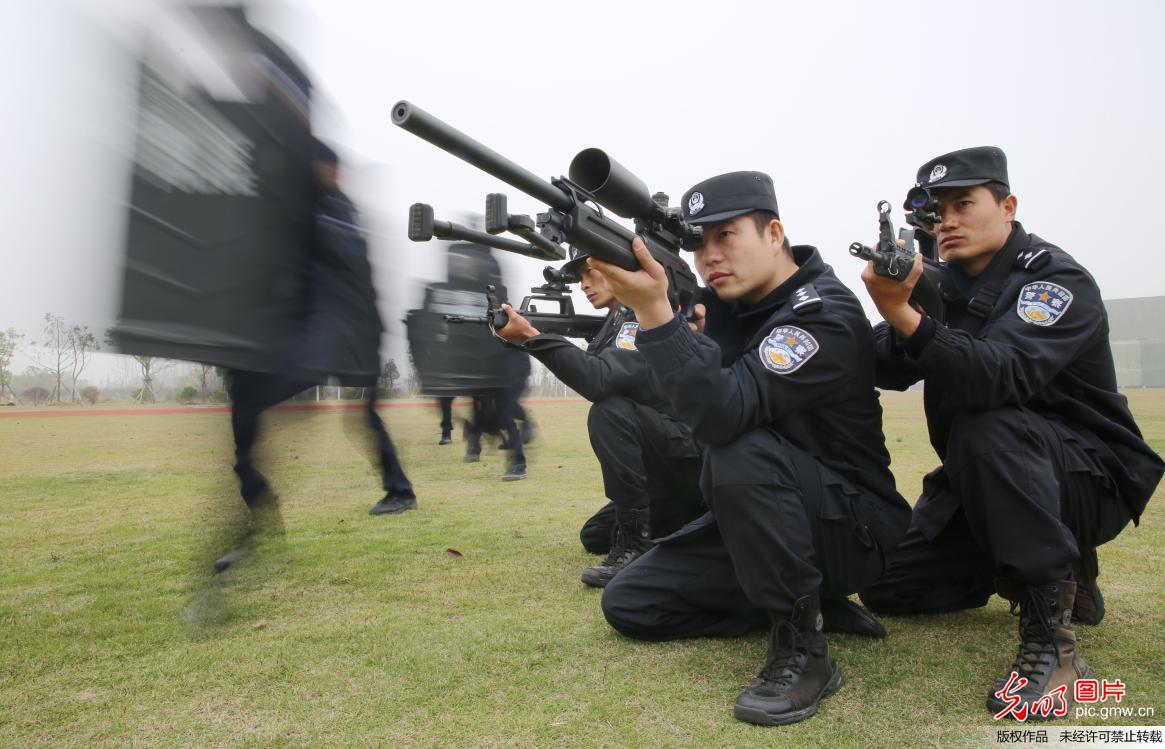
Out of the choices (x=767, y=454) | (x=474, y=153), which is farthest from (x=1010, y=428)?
(x=474, y=153)

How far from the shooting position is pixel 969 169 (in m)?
2.62

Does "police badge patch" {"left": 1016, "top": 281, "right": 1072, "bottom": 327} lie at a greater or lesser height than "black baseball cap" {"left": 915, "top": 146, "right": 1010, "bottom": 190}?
lesser

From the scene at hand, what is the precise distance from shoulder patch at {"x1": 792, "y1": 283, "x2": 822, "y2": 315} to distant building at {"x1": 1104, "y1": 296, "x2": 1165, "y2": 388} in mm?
75197

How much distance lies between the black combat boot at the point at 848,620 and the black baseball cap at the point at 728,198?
1.39 metres

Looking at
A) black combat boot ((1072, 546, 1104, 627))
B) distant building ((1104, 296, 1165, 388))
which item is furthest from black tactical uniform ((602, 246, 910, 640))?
distant building ((1104, 296, 1165, 388))

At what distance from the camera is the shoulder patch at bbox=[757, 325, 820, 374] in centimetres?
226

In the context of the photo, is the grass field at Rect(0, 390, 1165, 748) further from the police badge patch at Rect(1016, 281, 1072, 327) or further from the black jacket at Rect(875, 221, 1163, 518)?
the police badge patch at Rect(1016, 281, 1072, 327)

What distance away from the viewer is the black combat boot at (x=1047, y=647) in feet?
6.77

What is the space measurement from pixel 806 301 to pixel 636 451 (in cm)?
165

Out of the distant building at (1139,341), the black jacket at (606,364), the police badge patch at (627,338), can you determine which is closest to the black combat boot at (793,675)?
the black jacket at (606,364)

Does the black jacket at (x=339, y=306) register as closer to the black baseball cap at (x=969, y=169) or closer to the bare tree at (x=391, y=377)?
the bare tree at (x=391, y=377)

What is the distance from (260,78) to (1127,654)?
3.64 metres

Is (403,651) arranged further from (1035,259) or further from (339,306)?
(1035,259)

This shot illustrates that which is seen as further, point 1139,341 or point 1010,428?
point 1139,341
